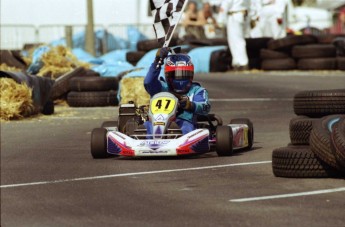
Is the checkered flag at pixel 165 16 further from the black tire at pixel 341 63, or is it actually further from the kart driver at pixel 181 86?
the black tire at pixel 341 63

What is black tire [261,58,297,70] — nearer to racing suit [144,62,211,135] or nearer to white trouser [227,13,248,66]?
white trouser [227,13,248,66]

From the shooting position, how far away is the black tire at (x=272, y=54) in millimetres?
24688

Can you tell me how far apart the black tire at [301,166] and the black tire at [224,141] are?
1731 millimetres

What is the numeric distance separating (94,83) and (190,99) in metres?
6.73

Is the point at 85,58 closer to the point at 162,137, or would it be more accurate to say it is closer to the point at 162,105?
the point at 162,105

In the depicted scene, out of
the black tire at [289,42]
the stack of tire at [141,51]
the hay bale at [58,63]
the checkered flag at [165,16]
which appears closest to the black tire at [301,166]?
the checkered flag at [165,16]

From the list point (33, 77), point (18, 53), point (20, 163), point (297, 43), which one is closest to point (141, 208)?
point (20, 163)

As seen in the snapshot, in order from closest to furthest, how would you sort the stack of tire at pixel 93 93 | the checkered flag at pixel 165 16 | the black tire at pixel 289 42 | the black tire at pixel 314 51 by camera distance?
the checkered flag at pixel 165 16, the stack of tire at pixel 93 93, the black tire at pixel 314 51, the black tire at pixel 289 42

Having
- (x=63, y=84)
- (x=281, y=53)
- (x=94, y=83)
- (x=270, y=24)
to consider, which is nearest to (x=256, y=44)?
(x=281, y=53)

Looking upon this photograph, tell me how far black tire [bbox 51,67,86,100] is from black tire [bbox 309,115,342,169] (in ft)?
31.6

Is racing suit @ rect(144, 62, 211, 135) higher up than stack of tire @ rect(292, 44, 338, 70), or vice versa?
racing suit @ rect(144, 62, 211, 135)

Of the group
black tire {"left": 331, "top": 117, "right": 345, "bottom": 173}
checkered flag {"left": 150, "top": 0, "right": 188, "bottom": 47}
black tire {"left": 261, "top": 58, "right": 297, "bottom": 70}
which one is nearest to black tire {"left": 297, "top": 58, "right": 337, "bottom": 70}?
black tire {"left": 261, "top": 58, "right": 297, "bottom": 70}

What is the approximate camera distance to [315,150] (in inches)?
347

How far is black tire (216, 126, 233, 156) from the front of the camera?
423 inches
